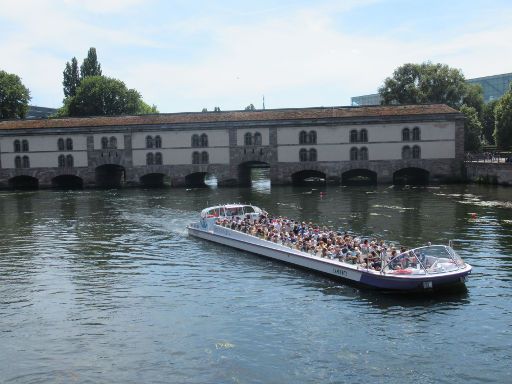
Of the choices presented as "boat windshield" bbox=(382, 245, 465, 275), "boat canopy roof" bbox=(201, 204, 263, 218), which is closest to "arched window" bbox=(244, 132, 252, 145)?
"boat canopy roof" bbox=(201, 204, 263, 218)

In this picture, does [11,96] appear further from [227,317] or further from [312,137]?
[227,317]

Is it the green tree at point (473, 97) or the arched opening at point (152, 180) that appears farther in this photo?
the green tree at point (473, 97)

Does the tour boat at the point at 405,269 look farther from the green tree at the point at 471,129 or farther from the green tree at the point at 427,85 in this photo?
the green tree at the point at 427,85

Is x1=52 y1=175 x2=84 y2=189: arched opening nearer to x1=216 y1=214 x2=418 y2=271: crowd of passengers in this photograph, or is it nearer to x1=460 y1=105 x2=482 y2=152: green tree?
x1=216 y1=214 x2=418 y2=271: crowd of passengers

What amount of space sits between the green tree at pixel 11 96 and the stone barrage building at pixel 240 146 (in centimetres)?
2113

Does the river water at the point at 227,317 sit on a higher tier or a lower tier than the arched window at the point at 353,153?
lower

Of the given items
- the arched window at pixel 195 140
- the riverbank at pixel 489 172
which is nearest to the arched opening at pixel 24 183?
the arched window at pixel 195 140

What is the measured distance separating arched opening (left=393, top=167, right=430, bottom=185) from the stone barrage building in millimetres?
150

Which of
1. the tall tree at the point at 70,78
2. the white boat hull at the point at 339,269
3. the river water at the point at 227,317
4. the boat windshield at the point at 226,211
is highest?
the tall tree at the point at 70,78

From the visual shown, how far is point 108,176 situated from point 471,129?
60.5 metres

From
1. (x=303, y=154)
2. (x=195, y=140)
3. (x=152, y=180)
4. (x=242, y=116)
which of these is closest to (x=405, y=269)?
(x=303, y=154)

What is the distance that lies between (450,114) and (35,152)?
199 ft

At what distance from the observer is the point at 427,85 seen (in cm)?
10244

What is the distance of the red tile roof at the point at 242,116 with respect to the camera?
258ft
